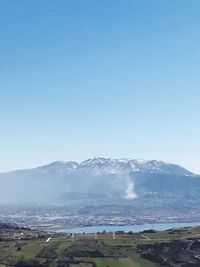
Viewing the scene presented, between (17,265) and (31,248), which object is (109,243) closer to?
(31,248)

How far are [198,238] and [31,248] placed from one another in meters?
41.5

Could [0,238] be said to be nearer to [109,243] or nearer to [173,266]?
[109,243]

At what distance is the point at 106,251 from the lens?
128375 millimetres

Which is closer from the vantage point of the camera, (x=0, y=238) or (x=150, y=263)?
(x=150, y=263)

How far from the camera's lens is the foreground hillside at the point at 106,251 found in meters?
118

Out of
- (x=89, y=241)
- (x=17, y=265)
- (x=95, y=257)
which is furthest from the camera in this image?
(x=89, y=241)

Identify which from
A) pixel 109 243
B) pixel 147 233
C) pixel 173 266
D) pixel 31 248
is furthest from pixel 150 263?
pixel 147 233

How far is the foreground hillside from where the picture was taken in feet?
389

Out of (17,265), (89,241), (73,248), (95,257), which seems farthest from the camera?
(89,241)

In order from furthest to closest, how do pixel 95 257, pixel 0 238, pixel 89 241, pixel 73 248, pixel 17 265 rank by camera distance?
pixel 0 238
pixel 89 241
pixel 73 248
pixel 95 257
pixel 17 265

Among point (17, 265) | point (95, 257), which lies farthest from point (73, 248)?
point (17, 265)

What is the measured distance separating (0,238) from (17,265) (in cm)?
4344

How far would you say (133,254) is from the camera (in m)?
126

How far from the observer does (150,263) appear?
392ft
